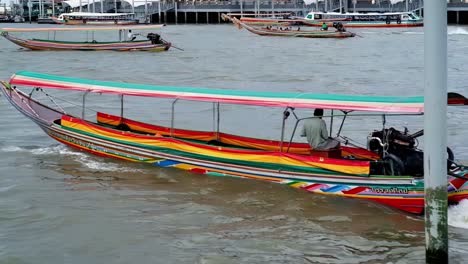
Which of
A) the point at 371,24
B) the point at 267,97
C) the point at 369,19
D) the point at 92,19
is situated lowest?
the point at 267,97

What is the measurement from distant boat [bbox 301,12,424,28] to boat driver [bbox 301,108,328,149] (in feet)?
173

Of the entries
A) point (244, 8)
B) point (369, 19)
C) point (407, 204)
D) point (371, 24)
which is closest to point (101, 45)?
point (407, 204)

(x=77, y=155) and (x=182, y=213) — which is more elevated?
(x=77, y=155)

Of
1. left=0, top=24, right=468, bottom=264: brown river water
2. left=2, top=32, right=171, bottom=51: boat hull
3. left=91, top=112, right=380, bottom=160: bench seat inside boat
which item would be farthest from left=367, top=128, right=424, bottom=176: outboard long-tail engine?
left=2, top=32, right=171, bottom=51: boat hull

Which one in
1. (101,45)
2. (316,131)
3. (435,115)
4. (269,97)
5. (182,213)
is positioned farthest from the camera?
(101,45)

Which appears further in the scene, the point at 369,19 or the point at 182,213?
the point at 369,19

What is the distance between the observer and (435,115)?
19.9 ft

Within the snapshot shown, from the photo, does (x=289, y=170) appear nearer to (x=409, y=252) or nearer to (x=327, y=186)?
(x=327, y=186)

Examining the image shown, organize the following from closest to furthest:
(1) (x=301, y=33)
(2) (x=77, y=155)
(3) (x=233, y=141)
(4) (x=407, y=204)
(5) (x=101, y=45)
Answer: (4) (x=407, y=204)
(3) (x=233, y=141)
(2) (x=77, y=155)
(5) (x=101, y=45)
(1) (x=301, y=33)

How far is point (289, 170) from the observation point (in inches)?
388

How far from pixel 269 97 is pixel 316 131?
32.9 inches

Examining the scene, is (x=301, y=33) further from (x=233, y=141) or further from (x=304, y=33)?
(x=233, y=141)

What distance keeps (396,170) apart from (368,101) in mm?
1002

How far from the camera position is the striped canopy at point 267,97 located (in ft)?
30.4
